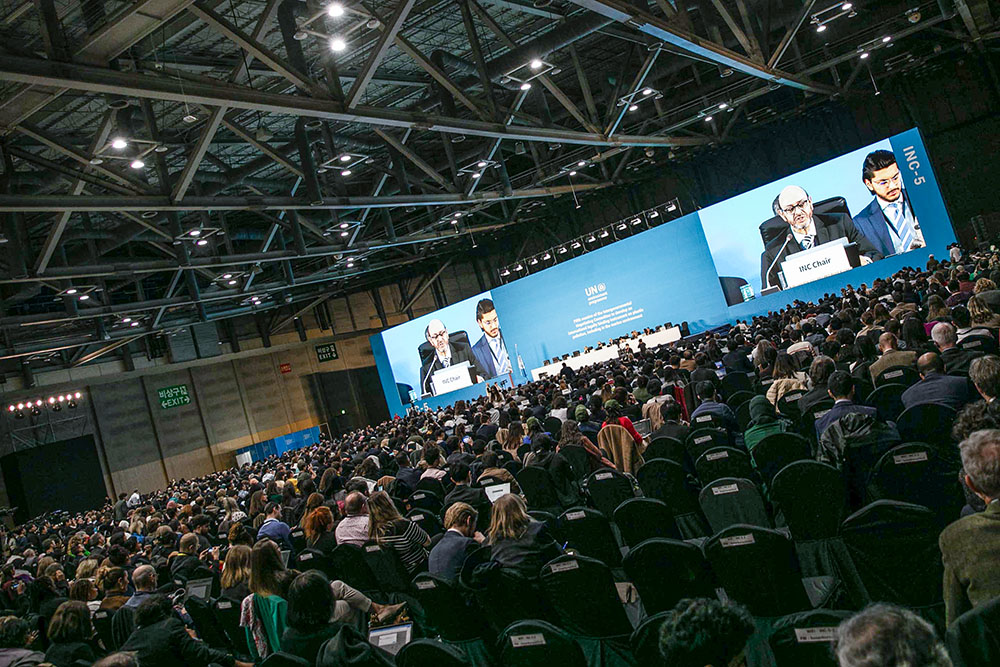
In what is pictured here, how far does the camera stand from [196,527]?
8.83 metres

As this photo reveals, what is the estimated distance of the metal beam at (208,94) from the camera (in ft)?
19.8

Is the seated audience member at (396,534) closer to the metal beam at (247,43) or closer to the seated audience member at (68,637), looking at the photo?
the seated audience member at (68,637)

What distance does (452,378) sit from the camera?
27.9 meters

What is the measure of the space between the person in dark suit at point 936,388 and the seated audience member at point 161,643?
4.73m

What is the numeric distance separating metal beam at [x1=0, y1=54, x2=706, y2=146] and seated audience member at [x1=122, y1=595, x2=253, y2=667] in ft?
14.4

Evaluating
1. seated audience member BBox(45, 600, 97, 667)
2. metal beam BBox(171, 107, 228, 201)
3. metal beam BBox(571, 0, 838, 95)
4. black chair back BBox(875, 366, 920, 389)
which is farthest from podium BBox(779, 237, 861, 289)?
seated audience member BBox(45, 600, 97, 667)

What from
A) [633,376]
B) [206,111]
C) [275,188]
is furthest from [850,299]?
[275,188]

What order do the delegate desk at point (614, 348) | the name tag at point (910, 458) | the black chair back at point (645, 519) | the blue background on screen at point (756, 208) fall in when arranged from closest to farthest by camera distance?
1. the name tag at point (910, 458)
2. the black chair back at point (645, 519)
3. the blue background on screen at point (756, 208)
4. the delegate desk at point (614, 348)

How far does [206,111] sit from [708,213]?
14.4m

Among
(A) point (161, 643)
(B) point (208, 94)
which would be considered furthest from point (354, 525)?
(B) point (208, 94)

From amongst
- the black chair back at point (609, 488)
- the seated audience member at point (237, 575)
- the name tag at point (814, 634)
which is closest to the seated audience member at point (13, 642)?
the seated audience member at point (237, 575)

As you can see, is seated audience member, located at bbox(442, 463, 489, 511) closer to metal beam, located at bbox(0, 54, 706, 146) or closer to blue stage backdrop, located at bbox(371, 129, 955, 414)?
metal beam, located at bbox(0, 54, 706, 146)

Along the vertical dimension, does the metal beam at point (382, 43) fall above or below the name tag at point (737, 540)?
above

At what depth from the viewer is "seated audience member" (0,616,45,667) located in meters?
4.50
